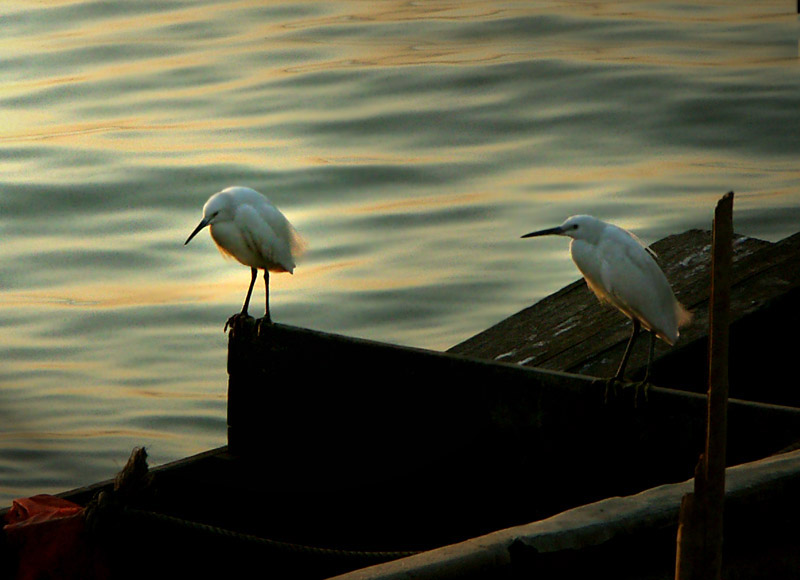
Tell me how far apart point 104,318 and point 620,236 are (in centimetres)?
502

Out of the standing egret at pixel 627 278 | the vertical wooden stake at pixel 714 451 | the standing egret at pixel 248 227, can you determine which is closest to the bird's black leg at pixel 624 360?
the standing egret at pixel 627 278

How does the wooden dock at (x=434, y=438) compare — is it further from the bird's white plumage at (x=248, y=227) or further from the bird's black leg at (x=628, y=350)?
the bird's white plumage at (x=248, y=227)

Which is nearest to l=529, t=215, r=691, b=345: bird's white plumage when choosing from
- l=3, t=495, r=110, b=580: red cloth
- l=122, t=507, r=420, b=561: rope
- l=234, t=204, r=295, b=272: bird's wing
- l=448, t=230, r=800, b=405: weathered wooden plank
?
l=448, t=230, r=800, b=405: weathered wooden plank

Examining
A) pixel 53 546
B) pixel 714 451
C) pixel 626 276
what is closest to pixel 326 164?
pixel 626 276

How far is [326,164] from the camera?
11.4 m

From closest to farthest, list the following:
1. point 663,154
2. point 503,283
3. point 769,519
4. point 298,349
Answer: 1. point 769,519
2. point 298,349
3. point 503,283
4. point 663,154

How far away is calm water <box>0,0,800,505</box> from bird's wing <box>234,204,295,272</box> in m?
1.70

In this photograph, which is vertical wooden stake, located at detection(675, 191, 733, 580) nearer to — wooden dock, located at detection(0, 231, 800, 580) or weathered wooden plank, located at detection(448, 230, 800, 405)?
wooden dock, located at detection(0, 231, 800, 580)

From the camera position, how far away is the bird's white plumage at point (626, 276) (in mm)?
4969

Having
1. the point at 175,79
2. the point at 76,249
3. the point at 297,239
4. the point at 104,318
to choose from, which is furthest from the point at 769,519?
the point at 175,79

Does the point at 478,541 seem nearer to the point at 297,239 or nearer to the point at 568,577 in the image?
the point at 568,577

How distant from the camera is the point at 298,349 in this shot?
4.78 metres

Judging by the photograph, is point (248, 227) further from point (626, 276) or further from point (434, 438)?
point (434, 438)

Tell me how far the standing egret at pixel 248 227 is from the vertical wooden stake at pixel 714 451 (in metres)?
4.24
